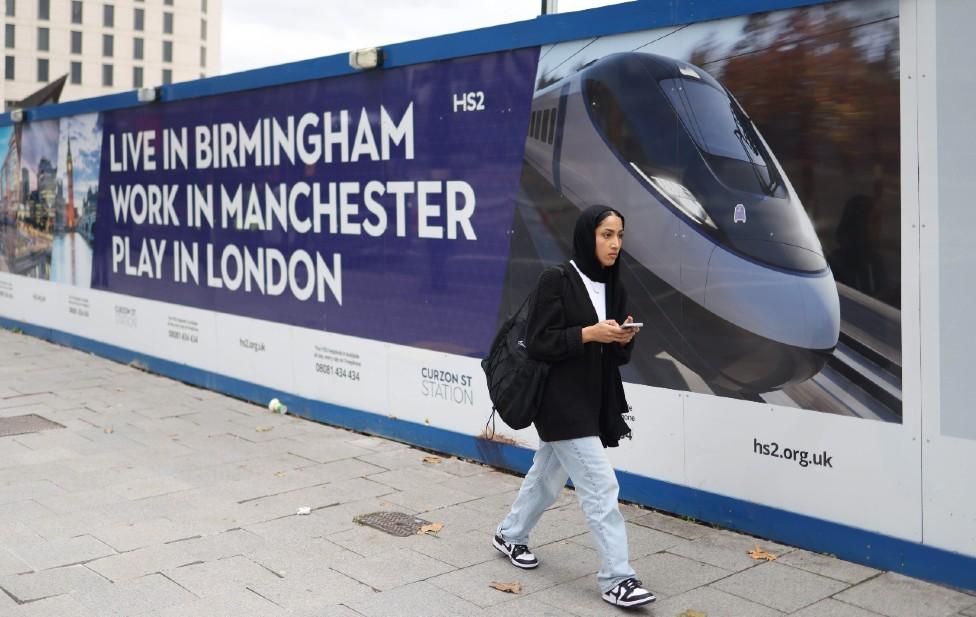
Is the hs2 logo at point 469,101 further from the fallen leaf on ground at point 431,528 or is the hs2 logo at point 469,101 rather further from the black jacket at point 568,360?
the fallen leaf on ground at point 431,528

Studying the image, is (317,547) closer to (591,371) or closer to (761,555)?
(591,371)

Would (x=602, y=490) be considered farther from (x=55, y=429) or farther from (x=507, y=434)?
(x=55, y=429)

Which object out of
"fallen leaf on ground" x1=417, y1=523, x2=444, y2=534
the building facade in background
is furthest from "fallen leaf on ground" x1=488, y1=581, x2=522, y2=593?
the building facade in background

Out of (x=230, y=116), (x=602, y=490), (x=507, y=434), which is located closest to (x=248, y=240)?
(x=230, y=116)

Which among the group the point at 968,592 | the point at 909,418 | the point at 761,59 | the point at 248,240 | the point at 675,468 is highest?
the point at 761,59

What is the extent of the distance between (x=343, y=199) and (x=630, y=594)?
4.98m

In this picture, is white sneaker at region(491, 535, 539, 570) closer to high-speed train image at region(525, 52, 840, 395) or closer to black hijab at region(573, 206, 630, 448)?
black hijab at region(573, 206, 630, 448)

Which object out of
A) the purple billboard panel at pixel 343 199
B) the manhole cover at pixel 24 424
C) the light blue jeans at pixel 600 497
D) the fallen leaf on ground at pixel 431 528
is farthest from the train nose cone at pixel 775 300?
the manhole cover at pixel 24 424

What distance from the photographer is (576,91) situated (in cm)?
652

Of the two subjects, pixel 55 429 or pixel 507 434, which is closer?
pixel 507 434

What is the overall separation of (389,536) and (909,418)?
280cm

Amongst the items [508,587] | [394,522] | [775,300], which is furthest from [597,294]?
[394,522]

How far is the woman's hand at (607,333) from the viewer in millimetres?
4555

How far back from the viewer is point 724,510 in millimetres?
5770
